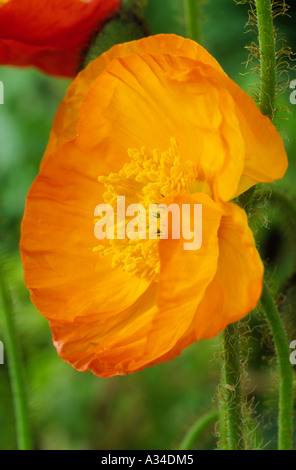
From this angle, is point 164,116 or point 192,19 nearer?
point 164,116

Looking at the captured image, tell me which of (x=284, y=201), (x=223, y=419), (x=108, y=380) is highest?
(x=284, y=201)

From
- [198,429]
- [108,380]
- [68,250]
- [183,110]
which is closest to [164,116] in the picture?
[183,110]

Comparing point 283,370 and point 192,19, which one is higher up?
point 192,19

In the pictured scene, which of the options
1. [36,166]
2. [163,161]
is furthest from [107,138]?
[36,166]

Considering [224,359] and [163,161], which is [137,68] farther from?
[224,359]

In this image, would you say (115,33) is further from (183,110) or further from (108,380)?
(108,380)

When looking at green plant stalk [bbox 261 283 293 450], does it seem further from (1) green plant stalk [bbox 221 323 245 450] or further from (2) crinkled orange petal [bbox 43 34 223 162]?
(2) crinkled orange petal [bbox 43 34 223 162]

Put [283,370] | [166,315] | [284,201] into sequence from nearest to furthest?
[166,315]
[283,370]
[284,201]
